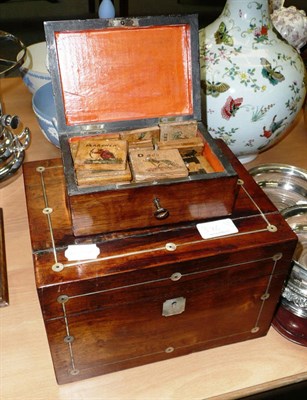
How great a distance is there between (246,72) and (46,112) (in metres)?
0.41

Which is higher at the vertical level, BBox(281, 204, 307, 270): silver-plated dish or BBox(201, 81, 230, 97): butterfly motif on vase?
BBox(201, 81, 230, 97): butterfly motif on vase

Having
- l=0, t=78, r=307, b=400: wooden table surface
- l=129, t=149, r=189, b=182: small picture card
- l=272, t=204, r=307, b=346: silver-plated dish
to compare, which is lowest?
l=0, t=78, r=307, b=400: wooden table surface

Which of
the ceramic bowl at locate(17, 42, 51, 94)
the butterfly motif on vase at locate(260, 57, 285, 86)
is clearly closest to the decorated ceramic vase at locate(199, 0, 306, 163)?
the butterfly motif on vase at locate(260, 57, 285, 86)

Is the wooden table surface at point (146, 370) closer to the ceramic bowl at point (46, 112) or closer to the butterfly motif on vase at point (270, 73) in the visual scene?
the ceramic bowl at point (46, 112)

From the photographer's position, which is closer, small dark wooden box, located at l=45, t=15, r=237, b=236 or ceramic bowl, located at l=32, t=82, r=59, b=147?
small dark wooden box, located at l=45, t=15, r=237, b=236

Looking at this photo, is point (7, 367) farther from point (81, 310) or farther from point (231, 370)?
point (231, 370)

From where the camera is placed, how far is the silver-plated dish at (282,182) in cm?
90

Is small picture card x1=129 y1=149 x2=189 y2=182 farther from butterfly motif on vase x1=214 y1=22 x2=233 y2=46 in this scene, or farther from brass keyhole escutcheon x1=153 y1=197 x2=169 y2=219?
butterfly motif on vase x1=214 y1=22 x2=233 y2=46

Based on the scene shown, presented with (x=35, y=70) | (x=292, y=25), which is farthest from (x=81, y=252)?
(x=292, y=25)

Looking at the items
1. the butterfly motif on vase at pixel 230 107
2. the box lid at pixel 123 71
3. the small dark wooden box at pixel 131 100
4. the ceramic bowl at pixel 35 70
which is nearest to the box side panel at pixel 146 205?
the small dark wooden box at pixel 131 100

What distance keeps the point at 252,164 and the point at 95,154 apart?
1.64 ft

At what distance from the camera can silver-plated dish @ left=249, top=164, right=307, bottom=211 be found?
2.94 ft

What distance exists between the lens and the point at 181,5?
3607 millimetres

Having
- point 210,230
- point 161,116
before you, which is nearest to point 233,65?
point 161,116
